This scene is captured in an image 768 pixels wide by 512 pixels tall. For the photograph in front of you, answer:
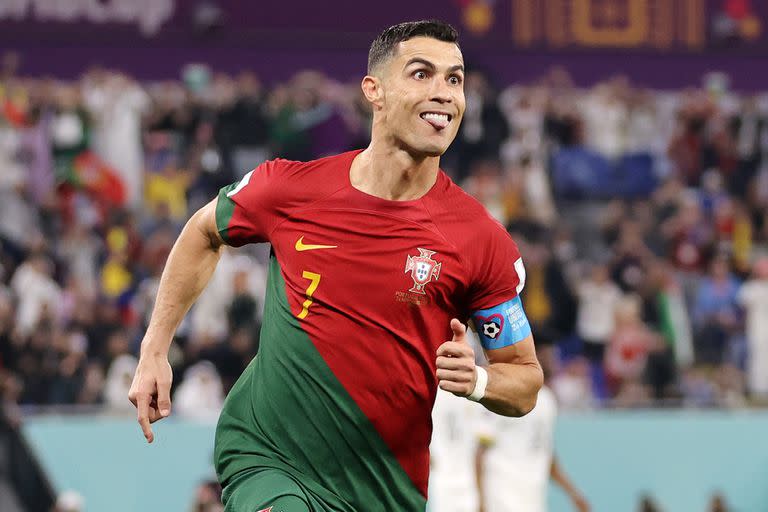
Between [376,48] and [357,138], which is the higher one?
[376,48]

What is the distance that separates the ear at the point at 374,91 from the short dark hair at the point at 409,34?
4cm

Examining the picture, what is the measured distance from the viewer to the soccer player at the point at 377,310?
17.7 feet

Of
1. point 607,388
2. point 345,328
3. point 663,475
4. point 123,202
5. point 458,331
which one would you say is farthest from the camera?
point 123,202

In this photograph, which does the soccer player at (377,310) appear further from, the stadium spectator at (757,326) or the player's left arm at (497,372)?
the stadium spectator at (757,326)

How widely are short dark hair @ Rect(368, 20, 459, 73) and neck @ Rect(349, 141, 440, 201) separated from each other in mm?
333

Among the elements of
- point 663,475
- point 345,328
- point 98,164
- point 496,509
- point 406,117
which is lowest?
point 663,475

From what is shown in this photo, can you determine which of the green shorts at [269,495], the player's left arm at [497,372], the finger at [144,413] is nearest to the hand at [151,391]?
the finger at [144,413]

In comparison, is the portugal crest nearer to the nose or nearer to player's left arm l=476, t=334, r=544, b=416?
player's left arm l=476, t=334, r=544, b=416

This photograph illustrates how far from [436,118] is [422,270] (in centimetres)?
54

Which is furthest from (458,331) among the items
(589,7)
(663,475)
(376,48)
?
(589,7)

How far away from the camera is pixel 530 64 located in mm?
20531

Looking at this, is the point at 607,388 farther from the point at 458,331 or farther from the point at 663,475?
the point at 458,331

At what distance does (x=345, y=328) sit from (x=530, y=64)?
50.9 feet

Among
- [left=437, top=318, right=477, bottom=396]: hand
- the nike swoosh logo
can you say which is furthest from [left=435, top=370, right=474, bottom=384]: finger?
the nike swoosh logo
